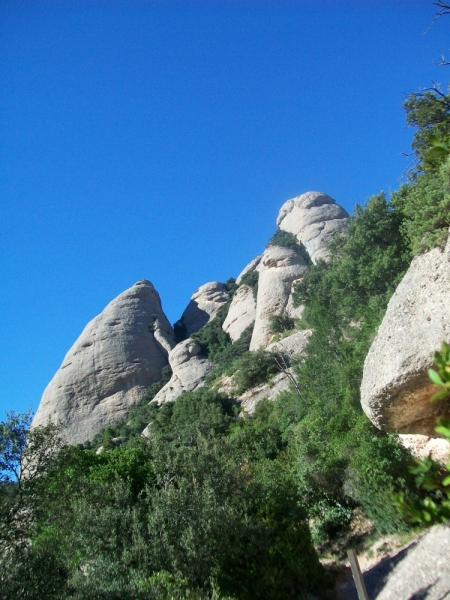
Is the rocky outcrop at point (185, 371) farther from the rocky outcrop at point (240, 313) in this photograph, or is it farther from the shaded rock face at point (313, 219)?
the shaded rock face at point (313, 219)

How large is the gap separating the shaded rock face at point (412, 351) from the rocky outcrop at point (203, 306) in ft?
186

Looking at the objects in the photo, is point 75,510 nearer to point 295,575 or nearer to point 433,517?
point 295,575

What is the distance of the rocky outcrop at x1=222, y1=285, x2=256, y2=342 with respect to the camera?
57094 millimetres

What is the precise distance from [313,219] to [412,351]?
53.6 metres

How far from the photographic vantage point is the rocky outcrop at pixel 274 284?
49.0 m

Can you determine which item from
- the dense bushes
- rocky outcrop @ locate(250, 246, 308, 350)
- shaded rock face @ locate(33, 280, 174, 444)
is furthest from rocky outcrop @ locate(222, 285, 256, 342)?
the dense bushes

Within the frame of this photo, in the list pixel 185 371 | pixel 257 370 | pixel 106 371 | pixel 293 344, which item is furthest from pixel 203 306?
pixel 257 370

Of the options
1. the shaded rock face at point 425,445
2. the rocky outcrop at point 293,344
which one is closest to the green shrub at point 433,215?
the shaded rock face at point 425,445

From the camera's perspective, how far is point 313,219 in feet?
206

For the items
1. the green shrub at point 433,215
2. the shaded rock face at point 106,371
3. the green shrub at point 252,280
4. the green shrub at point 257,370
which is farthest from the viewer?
the green shrub at point 252,280

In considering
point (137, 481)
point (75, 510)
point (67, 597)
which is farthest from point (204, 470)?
point (137, 481)

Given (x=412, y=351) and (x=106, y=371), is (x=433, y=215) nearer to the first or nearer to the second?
(x=412, y=351)

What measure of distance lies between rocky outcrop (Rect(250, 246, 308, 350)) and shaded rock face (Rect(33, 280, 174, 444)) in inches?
638

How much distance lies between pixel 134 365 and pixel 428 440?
153ft
